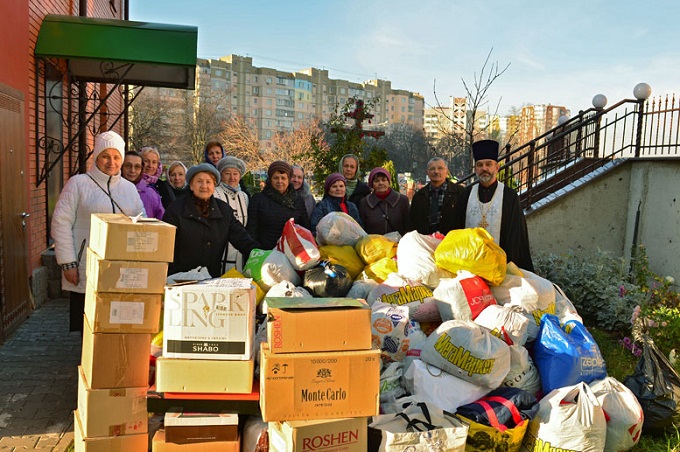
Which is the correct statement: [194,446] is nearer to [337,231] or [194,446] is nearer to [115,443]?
[115,443]

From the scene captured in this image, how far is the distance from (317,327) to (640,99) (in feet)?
27.4

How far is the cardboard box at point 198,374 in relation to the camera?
2826 mm

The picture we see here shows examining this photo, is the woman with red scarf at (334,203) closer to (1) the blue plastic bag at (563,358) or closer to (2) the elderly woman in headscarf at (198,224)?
(2) the elderly woman in headscarf at (198,224)

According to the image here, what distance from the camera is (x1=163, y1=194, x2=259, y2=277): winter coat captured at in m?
4.20

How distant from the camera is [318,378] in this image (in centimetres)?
272

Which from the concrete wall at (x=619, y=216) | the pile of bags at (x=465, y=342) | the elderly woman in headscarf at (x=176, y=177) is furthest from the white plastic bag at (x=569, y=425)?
the concrete wall at (x=619, y=216)

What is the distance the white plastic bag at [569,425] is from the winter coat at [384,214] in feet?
9.23

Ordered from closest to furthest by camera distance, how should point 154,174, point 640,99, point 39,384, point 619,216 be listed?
1. point 39,384
2. point 154,174
3. point 619,216
4. point 640,99

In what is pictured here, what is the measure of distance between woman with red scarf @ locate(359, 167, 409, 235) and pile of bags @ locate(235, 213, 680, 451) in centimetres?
61

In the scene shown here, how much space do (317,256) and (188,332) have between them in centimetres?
170

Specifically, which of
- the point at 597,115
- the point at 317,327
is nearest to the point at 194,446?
the point at 317,327

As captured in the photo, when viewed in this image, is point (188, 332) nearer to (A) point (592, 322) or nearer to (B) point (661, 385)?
(B) point (661, 385)

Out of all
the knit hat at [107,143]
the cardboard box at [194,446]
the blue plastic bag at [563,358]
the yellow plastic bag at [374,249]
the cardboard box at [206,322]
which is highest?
the knit hat at [107,143]

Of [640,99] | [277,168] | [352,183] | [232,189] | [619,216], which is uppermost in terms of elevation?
[640,99]
